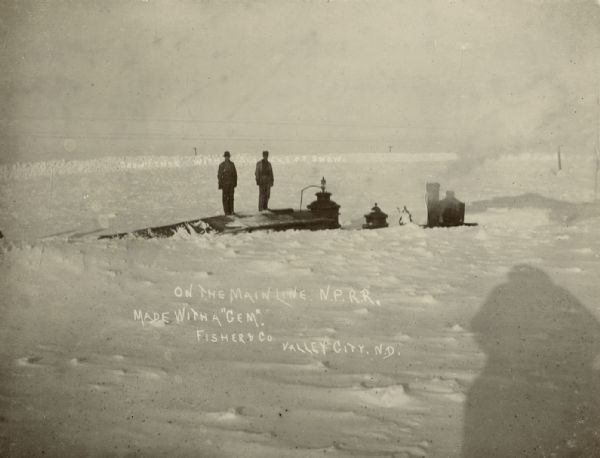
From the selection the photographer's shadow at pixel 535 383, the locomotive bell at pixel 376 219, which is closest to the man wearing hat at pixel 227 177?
the locomotive bell at pixel 376 219

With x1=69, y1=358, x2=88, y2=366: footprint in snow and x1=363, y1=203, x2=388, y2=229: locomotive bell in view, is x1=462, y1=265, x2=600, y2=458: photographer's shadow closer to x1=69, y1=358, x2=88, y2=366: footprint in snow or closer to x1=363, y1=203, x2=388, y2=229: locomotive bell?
x1=69, y1=358, x2=88, y2=366: footprint in snow

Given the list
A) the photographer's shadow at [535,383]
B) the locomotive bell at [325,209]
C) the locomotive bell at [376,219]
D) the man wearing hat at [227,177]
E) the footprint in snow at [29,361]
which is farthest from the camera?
the locomotive bell at [376,219]

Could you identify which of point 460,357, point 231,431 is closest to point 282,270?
point 460,357

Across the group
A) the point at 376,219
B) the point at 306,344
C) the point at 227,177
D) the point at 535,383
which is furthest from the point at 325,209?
the point at 535,383

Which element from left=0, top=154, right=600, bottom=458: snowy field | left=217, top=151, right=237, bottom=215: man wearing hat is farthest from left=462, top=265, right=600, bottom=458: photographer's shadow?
left=217, top=151, right=237, bottom=215: man wearing hat

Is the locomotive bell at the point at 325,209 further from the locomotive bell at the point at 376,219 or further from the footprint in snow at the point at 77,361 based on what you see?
the footprint in snow at the point at 77,361

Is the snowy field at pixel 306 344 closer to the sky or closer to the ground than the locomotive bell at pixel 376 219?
closer to the ground
